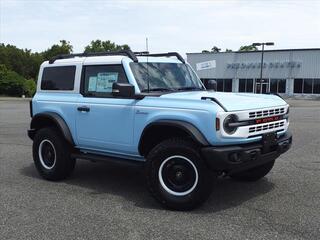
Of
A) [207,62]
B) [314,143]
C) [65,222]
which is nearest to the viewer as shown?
[65,222]

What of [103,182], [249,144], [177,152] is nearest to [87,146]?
[103,182]

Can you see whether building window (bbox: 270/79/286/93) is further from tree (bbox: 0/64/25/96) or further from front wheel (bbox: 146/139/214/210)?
front wheel (bbox: 146/139/214/210)

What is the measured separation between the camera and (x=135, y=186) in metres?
7.35

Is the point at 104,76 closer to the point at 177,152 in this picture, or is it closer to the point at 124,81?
the point at 124,81

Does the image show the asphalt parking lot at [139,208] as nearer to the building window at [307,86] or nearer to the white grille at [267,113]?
the white grille at [267,113]

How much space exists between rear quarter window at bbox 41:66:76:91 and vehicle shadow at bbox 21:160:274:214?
60.6 inches

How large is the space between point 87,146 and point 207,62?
186ft

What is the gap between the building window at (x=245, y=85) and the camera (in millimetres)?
60375

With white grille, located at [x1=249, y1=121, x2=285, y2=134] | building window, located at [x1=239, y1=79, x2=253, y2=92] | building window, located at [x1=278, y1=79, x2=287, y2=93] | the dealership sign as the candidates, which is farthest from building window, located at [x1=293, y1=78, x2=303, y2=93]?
white grille, located at [x1=249, y1=121, x2=285, y2=134]

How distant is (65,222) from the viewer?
5488 mm

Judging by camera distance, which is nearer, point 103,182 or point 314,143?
point 103,182

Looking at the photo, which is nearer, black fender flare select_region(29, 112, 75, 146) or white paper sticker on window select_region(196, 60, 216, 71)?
black fender flare select_region(29, 112, 75, 146)

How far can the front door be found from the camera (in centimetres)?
668

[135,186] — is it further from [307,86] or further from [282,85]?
[282,85]
